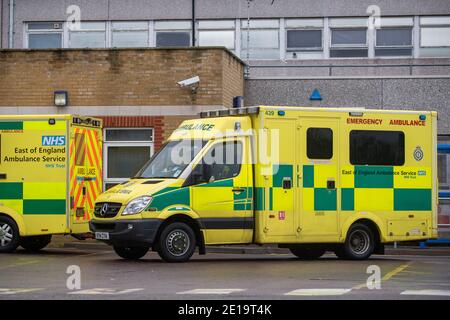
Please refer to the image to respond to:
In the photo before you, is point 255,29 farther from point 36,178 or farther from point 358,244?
point 358,244

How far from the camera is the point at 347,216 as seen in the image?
18.3m

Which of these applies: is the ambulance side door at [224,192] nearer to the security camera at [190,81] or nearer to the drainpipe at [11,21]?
the security camera at [190,81]

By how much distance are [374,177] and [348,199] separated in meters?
0.67

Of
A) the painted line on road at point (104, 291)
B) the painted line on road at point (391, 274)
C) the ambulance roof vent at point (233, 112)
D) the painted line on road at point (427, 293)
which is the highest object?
the ambulance roof vent at point (233, 112)

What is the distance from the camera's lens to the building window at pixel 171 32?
3512 cm

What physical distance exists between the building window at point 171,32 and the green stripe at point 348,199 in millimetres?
17794

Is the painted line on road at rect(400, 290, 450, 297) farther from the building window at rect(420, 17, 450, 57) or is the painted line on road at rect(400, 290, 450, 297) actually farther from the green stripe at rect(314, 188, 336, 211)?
the building window at rect(420, 17, 450, 57)

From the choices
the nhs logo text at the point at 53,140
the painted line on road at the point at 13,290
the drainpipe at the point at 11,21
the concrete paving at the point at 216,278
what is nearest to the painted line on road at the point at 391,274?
the concrete paving at the point at 216,278

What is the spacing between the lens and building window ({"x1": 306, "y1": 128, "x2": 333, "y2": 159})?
1795 centimetres

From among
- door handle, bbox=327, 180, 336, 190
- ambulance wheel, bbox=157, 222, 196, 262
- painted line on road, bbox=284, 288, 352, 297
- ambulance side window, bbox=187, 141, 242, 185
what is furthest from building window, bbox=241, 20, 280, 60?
painted line on road, bbox=284, 288, 352, 297

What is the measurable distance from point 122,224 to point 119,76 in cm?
827

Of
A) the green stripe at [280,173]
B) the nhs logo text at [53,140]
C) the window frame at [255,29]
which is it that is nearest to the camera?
the green stripe at [280,173]

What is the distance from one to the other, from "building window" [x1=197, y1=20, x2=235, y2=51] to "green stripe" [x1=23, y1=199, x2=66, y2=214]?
16419mm
